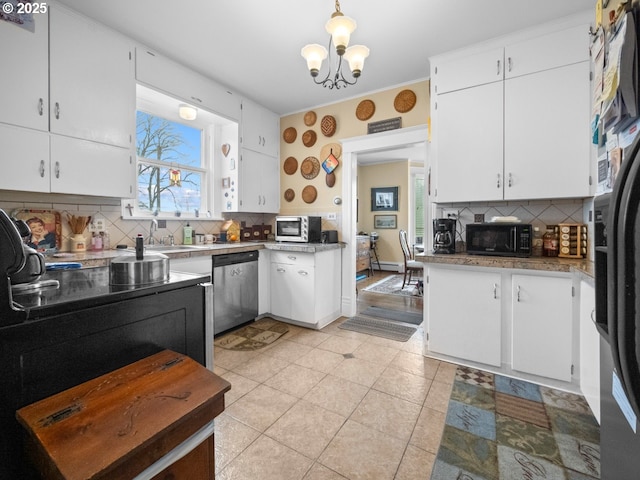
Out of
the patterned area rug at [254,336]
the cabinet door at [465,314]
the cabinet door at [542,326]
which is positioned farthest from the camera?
the patterned area rug at [254,336]

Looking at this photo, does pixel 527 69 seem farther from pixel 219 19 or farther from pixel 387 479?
pixel 387 479

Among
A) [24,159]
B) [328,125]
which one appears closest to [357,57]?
[328,125]

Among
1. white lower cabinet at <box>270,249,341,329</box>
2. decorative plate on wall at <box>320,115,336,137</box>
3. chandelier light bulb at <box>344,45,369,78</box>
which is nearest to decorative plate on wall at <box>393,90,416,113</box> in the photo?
decorative plate on wall at <box>320,115,336,137</box>

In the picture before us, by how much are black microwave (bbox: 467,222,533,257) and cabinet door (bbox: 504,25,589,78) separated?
1.25 m

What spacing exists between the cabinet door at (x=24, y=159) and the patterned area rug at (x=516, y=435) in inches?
118

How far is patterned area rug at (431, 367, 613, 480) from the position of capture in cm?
138

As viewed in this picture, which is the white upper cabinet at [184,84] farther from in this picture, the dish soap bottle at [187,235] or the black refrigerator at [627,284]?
the black refrigerator at [627,284]

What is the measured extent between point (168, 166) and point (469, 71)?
124 inches

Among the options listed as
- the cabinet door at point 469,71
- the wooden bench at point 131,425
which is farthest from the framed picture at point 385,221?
the wooden bench at point 131,425

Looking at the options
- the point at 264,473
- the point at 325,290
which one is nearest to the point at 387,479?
the point at 264,473

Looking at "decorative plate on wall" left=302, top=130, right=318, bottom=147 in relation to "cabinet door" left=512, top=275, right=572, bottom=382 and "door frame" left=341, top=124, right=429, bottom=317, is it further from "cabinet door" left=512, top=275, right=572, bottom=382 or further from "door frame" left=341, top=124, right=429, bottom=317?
"cabinet door" left=512, top=275, right=572, bottom=382

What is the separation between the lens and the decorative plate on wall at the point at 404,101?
319 cm

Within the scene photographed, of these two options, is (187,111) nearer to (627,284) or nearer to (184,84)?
(184,84)

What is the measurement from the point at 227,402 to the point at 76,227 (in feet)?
6.25
